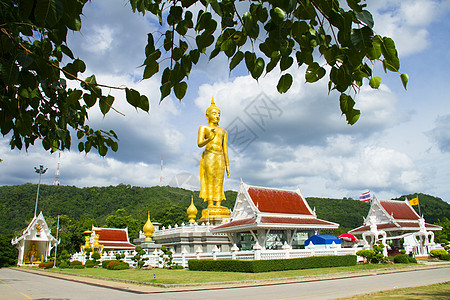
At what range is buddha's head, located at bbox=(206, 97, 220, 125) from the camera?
2903cm

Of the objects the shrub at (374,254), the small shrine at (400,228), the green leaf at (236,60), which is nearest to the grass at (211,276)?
the shrub at (374,254)

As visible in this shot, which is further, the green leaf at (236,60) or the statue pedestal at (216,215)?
the statue pedestal at (216,215)

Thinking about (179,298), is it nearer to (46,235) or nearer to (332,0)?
(332,0)

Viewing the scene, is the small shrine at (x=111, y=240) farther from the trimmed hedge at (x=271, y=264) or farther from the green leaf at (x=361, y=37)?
the green leaf at (x=361, y=37)

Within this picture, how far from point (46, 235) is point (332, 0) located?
4205 centimetres

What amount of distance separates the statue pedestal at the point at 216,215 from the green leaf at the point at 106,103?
25001mm

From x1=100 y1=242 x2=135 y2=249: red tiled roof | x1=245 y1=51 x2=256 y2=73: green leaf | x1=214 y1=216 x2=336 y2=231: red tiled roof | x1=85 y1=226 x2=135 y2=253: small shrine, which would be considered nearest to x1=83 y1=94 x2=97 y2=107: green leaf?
x1=245 y1=51 x2=256 y2=73: green leaf

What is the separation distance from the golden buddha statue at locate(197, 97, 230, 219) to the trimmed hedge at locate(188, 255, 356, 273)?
8.76 m

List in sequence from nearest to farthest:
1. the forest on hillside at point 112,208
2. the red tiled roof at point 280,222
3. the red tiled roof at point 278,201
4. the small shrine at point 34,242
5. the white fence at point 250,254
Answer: the white fence at point 250,254, the red tiled roof at point 280,222, the red tiled roof at point 278,201, the small shrine at point 34,242, the forest on hillside at point 112,208

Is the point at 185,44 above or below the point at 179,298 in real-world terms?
above

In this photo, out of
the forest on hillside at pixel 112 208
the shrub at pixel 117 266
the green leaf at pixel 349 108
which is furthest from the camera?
the forest on hillside at pixel 112 208

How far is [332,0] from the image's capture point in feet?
6.87

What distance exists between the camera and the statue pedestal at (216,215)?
27.3 m

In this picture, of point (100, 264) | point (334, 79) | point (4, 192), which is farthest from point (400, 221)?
point (4, 192)
